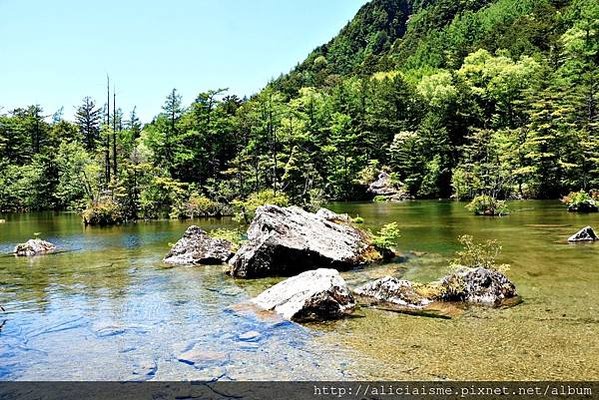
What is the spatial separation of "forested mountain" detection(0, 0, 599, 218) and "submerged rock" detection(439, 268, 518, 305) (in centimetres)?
2575

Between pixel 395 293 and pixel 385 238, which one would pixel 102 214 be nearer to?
pixel 385 238

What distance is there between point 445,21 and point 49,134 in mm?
115034

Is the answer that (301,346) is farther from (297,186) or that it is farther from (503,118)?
(503,118)

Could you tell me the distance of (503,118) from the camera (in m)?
66.8

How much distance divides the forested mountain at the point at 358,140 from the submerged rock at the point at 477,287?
25.8 m

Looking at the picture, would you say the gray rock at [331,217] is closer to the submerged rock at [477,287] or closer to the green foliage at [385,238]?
the green foliage at [385,238]

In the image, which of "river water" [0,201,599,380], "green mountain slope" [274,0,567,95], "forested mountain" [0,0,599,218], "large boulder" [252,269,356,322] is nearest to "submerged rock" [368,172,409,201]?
"forested mountain" [0,0,599,218]

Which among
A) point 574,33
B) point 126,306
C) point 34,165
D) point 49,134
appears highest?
point 574,33

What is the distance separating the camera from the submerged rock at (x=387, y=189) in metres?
64.4

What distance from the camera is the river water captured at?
22.6ft

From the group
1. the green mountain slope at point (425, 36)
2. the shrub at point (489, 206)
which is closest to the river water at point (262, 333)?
the shrub at point (489, 206)

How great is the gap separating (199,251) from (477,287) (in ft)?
31.7

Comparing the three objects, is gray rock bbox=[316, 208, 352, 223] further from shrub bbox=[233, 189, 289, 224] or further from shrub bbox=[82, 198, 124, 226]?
shrub bbox=[82, 198, 124, 226]

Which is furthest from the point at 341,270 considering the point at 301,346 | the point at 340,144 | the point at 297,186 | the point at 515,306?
the point at 340,144
